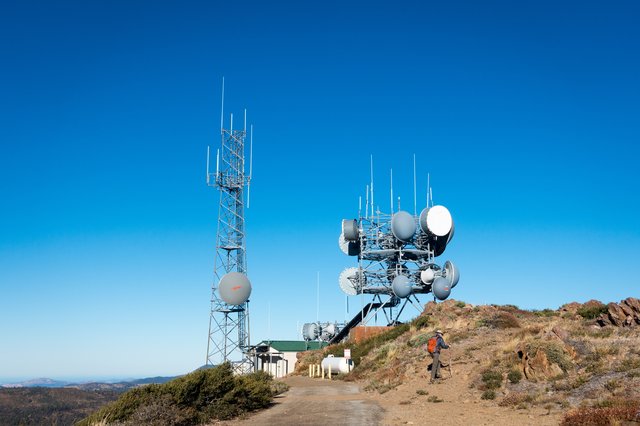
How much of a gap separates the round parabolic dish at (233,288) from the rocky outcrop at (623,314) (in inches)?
1080

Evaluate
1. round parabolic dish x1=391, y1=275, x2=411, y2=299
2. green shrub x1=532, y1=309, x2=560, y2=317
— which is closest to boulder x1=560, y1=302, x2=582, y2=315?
green shrub x1=532, y1=309, x2=560, y2=317

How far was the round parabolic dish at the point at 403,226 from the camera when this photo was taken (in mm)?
54312

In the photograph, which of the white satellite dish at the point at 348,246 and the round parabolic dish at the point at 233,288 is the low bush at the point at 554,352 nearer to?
the round parabolic dish at the point at 233,288

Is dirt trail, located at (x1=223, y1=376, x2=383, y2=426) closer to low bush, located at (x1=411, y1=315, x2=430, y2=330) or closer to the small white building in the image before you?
low bush, located at (x1=411, y1=315, x2=430, y2=330)

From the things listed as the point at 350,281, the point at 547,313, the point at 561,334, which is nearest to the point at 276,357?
the point at 350,281

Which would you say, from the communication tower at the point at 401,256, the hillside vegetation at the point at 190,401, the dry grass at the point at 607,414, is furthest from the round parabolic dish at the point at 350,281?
the dry grass at the point at 607,414

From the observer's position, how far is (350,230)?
56969 millimetres

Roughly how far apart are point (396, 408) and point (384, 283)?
3753 cm

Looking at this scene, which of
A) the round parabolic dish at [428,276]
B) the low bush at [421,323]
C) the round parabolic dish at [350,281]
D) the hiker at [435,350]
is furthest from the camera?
the round parabolic dish at [350,281]

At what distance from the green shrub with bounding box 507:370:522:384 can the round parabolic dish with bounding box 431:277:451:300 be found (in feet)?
106

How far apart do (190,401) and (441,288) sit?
126 feet

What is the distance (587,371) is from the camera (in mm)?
19141

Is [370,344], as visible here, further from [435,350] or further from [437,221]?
[435,350]

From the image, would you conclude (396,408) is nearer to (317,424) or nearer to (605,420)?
(317,424)
